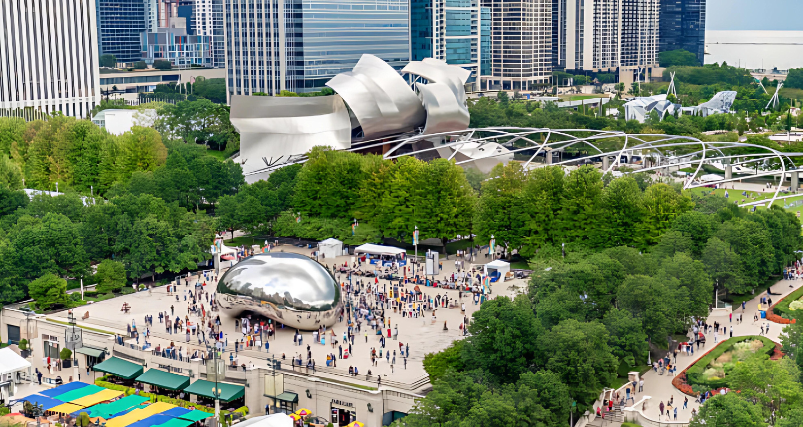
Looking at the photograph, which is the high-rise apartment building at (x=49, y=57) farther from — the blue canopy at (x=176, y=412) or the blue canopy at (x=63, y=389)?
the blue canopy at (x=176, y=412)

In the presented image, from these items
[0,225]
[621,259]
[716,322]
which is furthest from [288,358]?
[0,225]

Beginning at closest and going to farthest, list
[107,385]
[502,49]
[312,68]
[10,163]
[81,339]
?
[107,385], [81,339], [10,163], [312,68], [502,49]

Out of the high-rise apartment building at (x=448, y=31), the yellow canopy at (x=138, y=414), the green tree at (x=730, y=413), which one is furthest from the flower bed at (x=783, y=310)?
the high-rise apartment building at (x=448, y=31)

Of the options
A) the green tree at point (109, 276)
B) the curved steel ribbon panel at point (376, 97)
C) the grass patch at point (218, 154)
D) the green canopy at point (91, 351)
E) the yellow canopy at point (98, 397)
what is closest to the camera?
the yellow canopy at point (98, 397)

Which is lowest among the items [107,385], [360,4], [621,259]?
[107,385]

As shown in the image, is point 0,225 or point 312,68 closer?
point 0,225

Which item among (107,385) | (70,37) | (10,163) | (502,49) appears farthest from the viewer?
(502,49)

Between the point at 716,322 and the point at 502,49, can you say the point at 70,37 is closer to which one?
the point at 502,49

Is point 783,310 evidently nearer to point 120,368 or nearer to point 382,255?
point 382,255
